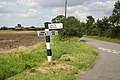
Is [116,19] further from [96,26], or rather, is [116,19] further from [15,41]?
[15,41]

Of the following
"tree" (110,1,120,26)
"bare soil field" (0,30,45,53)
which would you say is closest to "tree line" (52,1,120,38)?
"tree" (110,1,120,26)

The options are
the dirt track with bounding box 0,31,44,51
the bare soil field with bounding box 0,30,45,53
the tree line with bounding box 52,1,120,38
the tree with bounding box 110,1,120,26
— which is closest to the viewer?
the bare soil field with bounding box 0,30,45,53

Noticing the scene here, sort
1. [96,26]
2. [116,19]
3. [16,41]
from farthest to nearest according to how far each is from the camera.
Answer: [96,26], [116,19], [16,41]

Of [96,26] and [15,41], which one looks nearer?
[15,41]

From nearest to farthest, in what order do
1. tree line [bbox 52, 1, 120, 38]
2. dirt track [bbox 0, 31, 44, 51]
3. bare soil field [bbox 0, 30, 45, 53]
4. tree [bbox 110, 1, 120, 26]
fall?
1. bare soil field [bbox 0, 30, 45, 53]
2. dirt track [bbox 0, 31, 44, 51]
3. tree line [bbox 52, 1, 120, 38]
4. tree [bbox 110, 1, 120, 26]

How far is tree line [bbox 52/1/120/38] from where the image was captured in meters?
48.3

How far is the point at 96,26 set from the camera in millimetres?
106688

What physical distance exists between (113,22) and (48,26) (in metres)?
72.7

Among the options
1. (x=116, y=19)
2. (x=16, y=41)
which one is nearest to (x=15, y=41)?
(x=16, y=41)

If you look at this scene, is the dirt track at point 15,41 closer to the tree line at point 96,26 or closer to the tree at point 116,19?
the tree line at point 96,26

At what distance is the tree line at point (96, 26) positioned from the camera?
48.3 metres

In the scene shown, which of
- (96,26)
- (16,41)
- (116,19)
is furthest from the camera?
(96,26)

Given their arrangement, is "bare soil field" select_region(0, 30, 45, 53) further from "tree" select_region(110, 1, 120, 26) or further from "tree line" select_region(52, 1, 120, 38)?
"tree" select_region(110, 1, 120, 26)

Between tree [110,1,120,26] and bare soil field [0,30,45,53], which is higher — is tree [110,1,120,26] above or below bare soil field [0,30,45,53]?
above
